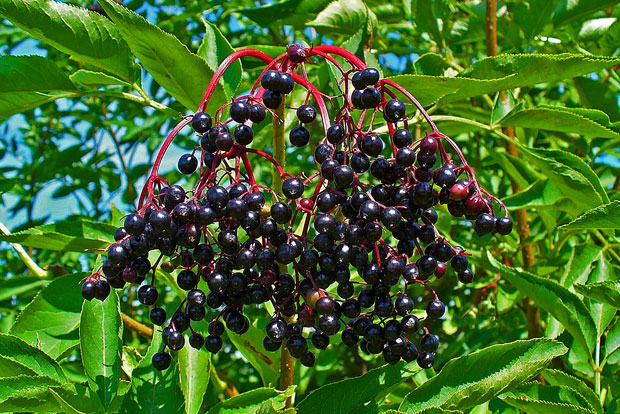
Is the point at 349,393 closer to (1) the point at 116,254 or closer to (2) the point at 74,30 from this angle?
(1) the point at 116,254

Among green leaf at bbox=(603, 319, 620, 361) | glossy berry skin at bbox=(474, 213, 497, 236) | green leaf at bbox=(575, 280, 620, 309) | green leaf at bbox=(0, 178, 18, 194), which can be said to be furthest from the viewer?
green leaf at bbox=(0, 178, 18, 194)

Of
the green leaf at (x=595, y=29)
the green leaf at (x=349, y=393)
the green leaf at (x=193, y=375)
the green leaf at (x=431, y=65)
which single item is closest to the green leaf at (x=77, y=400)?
the green leaf at (x=193, y=375)

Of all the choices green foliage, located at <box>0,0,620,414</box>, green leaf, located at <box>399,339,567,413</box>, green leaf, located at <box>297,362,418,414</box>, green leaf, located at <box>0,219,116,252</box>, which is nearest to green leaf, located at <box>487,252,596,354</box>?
green foliage, located at <box>0,0,620,414</box>

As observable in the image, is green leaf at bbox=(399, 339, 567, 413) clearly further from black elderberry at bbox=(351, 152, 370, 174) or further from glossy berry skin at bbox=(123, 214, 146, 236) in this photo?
glossy berry skin at bbox=(123, 214, 146, 236)

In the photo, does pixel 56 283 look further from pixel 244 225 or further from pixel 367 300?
pixel 367 300

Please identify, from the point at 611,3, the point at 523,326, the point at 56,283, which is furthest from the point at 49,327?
the point at 611,3

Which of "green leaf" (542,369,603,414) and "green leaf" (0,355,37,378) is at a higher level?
"green leaf" (0,355,37,378)

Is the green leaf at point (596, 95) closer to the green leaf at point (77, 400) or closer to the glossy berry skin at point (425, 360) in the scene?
the glossy berry skin at point (425, 360)

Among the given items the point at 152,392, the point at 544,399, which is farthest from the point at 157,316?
the point at 544,399
